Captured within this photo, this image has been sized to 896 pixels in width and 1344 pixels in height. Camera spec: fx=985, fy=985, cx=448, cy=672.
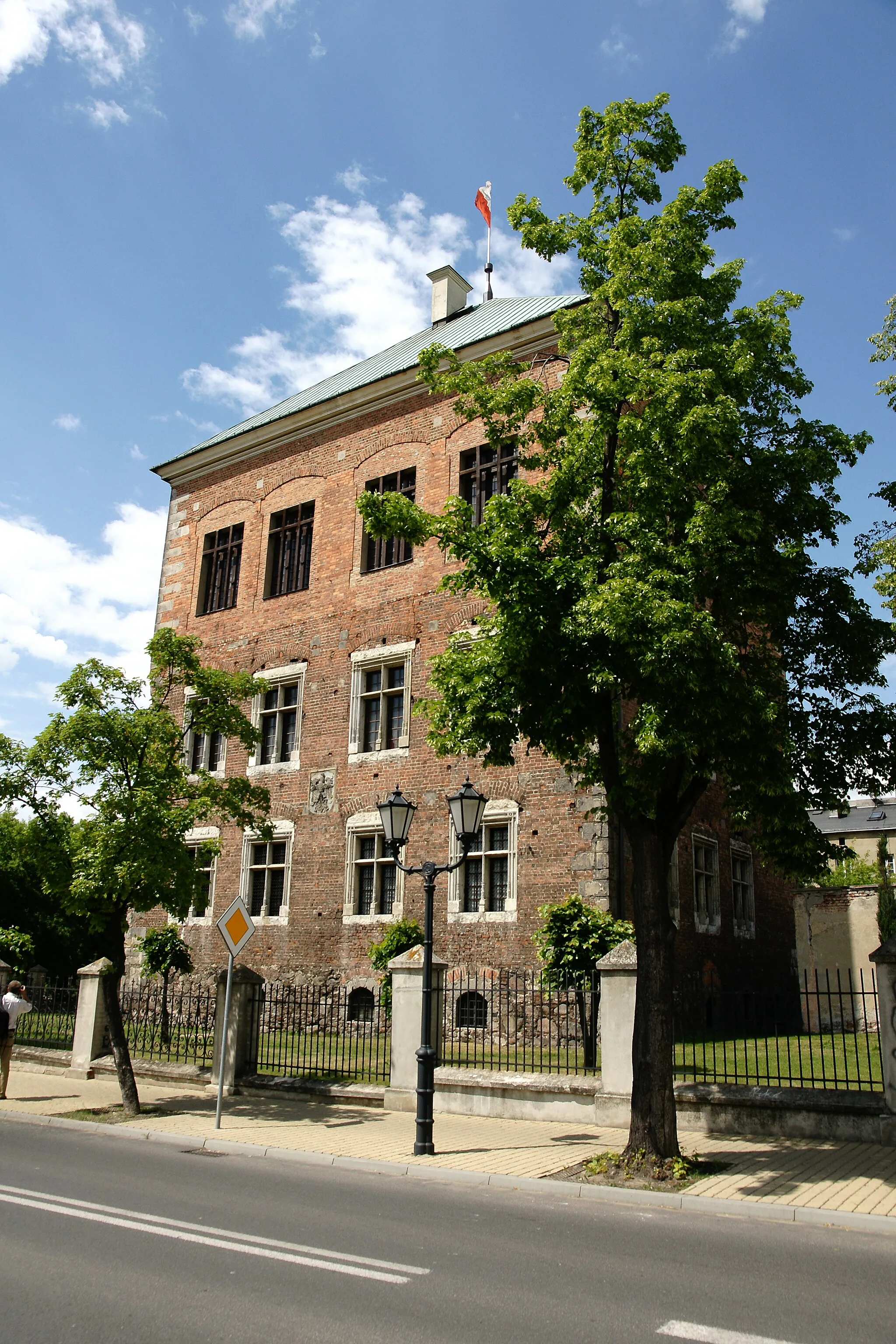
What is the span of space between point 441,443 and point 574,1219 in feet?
59.6

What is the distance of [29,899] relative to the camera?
33.2 meters

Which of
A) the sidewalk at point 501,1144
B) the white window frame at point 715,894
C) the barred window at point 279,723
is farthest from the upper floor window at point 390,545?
the sidewalk at point 501,1144

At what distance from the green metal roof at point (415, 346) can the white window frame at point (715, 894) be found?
1223 cm

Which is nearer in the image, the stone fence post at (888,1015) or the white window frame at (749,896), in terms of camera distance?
the stone fence post at (888,1015)

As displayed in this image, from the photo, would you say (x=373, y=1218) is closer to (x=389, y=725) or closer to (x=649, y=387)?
(x=649, y=387)

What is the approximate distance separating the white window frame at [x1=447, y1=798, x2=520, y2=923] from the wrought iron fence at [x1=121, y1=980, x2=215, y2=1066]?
516 centimetres

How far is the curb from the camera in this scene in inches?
314

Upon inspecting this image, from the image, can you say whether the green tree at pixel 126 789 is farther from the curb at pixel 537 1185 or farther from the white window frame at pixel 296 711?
the white window frame at pixel 296 711

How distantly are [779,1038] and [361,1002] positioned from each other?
28.1 ft

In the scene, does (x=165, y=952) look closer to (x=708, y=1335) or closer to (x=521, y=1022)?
(x=521, y=1022)

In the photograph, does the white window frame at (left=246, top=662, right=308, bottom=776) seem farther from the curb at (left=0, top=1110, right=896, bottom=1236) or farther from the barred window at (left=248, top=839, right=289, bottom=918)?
the curb at (left=0, top=1110, right=896, bottom=1236)

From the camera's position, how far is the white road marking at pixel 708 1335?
199 inches

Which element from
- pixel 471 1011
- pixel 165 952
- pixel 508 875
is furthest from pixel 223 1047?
pixel 165 952

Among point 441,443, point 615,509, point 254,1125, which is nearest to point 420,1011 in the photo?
point 254,1125
